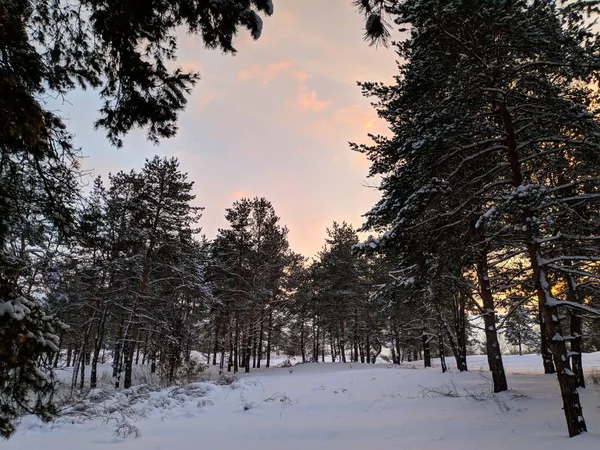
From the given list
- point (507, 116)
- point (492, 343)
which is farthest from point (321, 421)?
point (507, 116)

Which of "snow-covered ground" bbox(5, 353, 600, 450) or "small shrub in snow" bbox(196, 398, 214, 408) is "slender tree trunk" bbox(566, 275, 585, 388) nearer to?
"snow-covered ground" bbox(5, 353, 600, 450)

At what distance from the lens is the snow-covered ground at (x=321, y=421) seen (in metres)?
5.92

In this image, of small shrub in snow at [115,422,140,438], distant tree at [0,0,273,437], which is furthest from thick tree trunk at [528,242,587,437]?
small shrub in snow at [115,422,140,438]

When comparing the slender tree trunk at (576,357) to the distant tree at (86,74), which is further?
the slender tree trunk at (576,357)

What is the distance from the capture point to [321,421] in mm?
7754

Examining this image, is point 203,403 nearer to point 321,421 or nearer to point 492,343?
point 321,421

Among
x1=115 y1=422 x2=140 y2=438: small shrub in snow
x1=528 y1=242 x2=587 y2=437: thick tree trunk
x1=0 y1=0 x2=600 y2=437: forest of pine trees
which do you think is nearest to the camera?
x1=0 y1=0 x2=600 y2=437: forest of pine trees

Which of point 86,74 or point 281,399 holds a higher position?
point 86,74

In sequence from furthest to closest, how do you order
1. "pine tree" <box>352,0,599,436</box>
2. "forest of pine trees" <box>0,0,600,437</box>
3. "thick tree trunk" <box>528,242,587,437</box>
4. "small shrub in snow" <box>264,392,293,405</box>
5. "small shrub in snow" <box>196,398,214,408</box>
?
"small shrub in snow" <box>264,392,293,405</box> < "small shrub in snow" <box>196,398,214,408</box> < "pine tree" <box>352,0,599,436</box> < "thick tree trunk" <box>528,242,587,437</box> < "forest of pine trees" <box>0,0,600,437</box>

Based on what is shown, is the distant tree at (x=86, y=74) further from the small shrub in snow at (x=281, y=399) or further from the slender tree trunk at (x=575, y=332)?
the slender tree trunk at (x=575, y=332)

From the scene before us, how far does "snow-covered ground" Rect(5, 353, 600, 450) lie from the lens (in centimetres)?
592

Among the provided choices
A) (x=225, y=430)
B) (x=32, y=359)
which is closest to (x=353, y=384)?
(x=225, y=430)

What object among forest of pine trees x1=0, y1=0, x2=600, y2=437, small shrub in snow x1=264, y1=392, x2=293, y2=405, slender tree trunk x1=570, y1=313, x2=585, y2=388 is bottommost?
small shrub in snow x1=264, y1=392, x2=293, y2=405

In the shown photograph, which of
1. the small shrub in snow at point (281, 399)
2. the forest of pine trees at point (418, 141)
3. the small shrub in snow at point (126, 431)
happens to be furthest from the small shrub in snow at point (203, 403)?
the forest of pine trees at point (418, 141)
